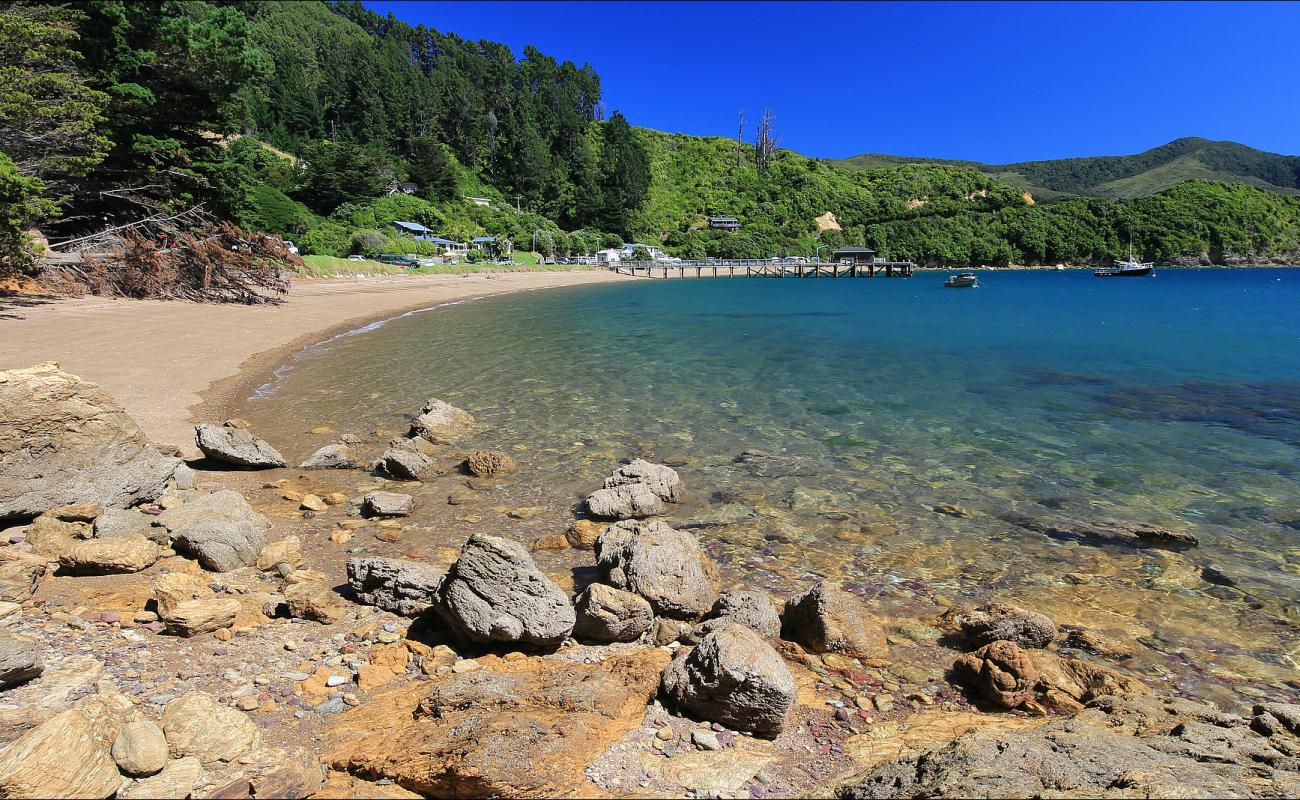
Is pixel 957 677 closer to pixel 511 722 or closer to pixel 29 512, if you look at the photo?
pixel 511 722

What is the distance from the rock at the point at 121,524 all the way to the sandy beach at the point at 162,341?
4.23m

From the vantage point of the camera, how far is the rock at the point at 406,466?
888cm

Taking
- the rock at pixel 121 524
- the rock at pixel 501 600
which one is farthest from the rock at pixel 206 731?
the rock at pixel 121 524

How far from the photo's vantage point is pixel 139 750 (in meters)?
2.89

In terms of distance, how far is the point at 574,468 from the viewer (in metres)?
9.64

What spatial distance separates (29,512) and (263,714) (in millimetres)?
4647

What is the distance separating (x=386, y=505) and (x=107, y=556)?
273cm

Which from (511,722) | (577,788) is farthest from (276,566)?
(577,788)

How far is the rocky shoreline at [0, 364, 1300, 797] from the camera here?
300cm

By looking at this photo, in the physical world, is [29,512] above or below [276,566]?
above

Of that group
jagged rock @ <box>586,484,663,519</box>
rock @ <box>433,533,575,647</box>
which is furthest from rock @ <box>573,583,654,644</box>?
jagged rock @ <box>586,484,663,519</box>

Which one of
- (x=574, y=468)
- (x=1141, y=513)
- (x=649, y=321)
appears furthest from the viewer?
(x=649, y=321)

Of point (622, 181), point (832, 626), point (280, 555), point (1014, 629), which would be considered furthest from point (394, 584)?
point (622, 181)

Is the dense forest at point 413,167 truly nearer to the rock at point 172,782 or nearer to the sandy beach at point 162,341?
the sandy beach at point 162,341
